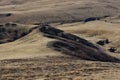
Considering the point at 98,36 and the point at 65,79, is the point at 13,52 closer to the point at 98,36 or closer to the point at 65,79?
the point at 65,79

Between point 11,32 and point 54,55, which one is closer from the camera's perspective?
point 54,55

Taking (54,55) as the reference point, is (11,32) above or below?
below

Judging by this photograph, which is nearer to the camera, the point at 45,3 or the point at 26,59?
the point at 26,59

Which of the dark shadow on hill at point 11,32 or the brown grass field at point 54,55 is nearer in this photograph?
the brown grass field at point 54,55

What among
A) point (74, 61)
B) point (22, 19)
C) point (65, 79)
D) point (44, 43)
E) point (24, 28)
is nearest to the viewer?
point (65, 79)

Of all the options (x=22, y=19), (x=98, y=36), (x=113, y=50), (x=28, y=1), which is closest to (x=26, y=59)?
(x=113, y=50)

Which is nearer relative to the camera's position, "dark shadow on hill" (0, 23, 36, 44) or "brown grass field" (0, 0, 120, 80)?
"brown grass field" (0, 0, 120, 80)

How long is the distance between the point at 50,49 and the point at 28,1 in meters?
109

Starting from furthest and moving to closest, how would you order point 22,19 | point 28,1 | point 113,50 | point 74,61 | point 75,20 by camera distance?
point 28,1, point 75,20, point 22,19, point 113,50, point 74,61

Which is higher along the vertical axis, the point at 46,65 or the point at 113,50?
the point at 46,65

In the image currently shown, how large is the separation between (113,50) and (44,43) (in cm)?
2259

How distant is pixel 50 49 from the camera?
3800 centimetres

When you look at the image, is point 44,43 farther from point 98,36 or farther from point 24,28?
point 98,36

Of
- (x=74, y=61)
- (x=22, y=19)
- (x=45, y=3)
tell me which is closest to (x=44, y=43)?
(x=74, y=61)
